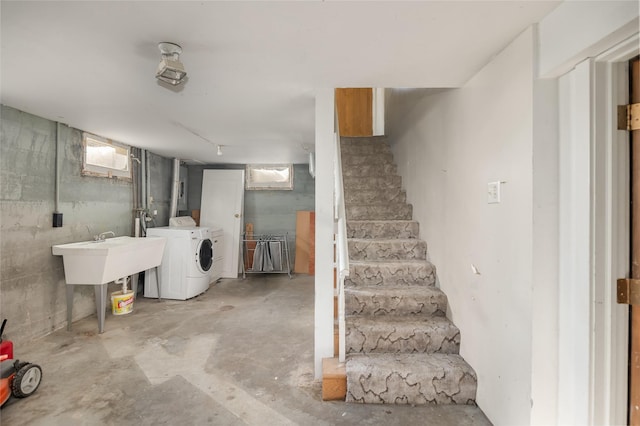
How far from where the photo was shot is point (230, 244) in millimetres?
5656

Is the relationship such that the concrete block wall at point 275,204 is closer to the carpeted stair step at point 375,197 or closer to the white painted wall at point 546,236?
the carpeted stair step at point 375,197

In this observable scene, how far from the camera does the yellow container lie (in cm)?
363

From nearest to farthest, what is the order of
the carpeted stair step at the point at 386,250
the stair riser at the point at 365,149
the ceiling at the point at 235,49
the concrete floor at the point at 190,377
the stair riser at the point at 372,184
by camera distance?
the ceiling at the point at 235,49, the concrete floor at the point at 190,377, the carpeted stair step at the point at 386,250, the stair riser at the point at 372,184, the stair riser at the point at 365,149

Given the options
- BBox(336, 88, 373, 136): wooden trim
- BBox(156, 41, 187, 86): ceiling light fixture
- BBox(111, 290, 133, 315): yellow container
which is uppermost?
BBox(336, 88, 373, 136): wooden trim

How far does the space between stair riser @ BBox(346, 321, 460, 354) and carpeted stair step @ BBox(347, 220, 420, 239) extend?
3.58 feet

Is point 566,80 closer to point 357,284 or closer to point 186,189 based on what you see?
point 357,284

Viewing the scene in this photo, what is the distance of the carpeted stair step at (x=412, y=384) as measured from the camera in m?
1.96

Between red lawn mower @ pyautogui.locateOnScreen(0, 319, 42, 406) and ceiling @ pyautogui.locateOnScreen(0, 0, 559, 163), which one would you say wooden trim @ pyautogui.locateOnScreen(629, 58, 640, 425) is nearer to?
ceiling @ pyautogui.locateOnScreen(0, 0, 559, 163)

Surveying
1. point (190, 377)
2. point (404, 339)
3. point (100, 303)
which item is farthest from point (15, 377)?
point (404, 339)

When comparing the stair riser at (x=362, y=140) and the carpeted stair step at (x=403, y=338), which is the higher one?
the stair riser at (x=362, y=140)

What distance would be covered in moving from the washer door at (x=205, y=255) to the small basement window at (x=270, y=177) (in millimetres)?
1693

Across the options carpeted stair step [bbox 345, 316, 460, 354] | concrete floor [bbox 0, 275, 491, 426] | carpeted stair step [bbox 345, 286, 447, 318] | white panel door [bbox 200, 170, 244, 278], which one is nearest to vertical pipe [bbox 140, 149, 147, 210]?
white panel door [bbox 200, 170, 244, 278]

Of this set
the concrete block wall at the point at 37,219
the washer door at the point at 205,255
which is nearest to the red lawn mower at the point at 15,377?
the concrete block wall at the point at 37,219

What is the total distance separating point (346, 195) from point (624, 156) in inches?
100
